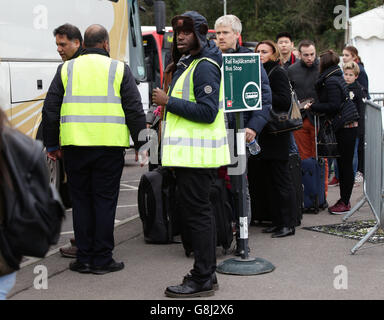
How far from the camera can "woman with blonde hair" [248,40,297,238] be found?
6.85 metres

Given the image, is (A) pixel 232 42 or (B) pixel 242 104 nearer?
(B) pixel 242 104

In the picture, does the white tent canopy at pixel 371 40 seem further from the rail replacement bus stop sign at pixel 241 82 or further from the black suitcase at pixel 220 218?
the rail replacement bus stop sign at pixel 241 82

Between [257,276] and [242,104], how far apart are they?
1.30 m

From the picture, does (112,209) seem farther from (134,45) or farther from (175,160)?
(134,45)

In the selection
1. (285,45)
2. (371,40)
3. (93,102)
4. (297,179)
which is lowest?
(297,179)

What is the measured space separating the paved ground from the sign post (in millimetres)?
118

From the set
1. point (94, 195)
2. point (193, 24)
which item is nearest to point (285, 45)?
point (94, 195)

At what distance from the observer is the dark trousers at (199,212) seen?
4.82 meters

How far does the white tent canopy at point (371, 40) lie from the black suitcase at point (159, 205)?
40.7 ft

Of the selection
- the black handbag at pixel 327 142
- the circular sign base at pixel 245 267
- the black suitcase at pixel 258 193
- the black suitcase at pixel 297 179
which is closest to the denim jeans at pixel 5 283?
the circular sign base at pixel 245 267

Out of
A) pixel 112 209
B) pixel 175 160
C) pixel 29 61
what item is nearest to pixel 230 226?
pixel 112 209

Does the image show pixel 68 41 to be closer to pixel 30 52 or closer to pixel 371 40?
pixel 30 52

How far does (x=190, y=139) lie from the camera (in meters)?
4.85
